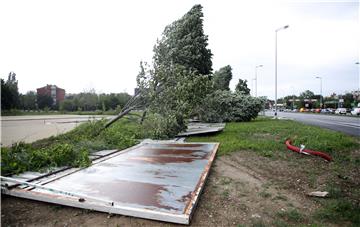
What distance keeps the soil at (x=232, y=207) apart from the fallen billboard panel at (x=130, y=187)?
4.8 inches

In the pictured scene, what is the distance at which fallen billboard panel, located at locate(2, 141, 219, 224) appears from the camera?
11.7 ft

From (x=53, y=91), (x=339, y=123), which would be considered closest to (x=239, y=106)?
(x=339, y=123)

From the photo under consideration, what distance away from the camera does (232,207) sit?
4.02 meters

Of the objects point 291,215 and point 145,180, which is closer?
point 291,215

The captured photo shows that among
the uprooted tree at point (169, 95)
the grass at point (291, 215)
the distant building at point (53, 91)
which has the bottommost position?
the grass at point (291, 215)

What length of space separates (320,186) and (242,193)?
168 centimetres

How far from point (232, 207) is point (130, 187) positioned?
65.3 inches

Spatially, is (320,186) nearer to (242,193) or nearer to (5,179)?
(242,193)

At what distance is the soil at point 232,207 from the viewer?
3473 millimetres

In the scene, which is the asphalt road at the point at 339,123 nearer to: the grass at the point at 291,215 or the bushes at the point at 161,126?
the bushes at the point at 161,126

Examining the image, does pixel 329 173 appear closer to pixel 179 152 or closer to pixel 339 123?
pixel 179 152

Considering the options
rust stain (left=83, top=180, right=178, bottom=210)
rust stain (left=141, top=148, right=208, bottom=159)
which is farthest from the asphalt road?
rust stain (left=83, top=180, right=178, bottom=210)

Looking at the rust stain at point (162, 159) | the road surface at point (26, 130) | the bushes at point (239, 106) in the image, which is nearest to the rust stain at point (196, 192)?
the rust stain at point (162, 159)

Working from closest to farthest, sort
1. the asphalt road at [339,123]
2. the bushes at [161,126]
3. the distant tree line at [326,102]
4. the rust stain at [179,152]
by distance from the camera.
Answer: the rust stain at [179,152] < the bushes at [161,126] < the asphalt road at [339,123] < the distant tree line at [326,102]
